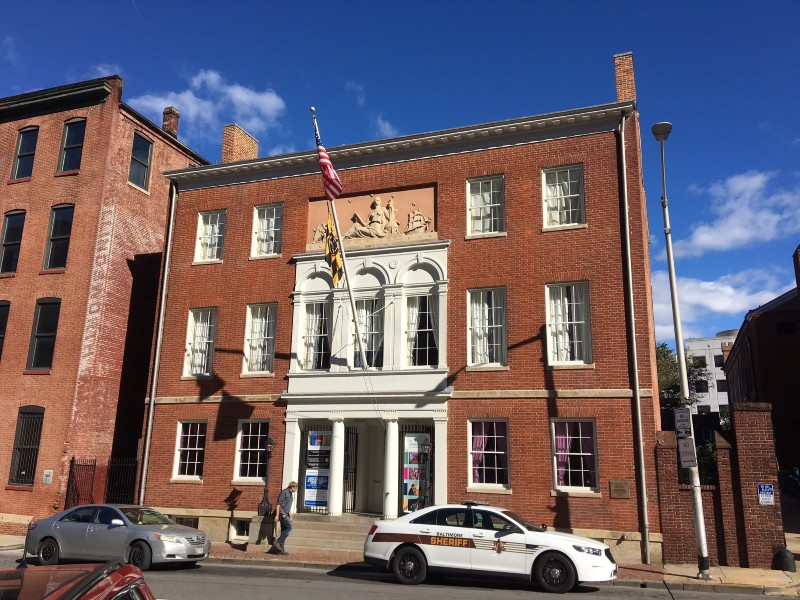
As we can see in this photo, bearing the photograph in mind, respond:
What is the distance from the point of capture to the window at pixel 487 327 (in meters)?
18.2

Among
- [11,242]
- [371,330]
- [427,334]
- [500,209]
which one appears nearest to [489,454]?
[427,334]

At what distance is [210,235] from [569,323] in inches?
499

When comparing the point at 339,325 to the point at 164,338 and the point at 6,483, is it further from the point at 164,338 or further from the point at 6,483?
the point at 6,483

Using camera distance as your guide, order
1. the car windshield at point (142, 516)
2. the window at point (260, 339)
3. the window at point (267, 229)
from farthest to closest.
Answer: the window at point (267, 229) < the window at point (260, 339) < the car windshield at point (142, 516)

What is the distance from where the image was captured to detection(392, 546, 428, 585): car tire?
1273 centimetres

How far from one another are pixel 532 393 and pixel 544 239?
14.2 feet

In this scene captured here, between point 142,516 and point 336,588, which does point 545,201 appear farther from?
point 142,516

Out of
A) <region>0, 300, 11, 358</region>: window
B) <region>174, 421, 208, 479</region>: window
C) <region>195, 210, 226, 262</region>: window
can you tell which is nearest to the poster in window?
<region>174, 421, 208, 479</region>: window

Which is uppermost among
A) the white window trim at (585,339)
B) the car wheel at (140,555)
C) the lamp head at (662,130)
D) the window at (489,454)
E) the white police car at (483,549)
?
the lamp head at (662,130)

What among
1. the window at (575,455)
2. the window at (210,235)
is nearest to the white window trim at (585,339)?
the window at (575,455)

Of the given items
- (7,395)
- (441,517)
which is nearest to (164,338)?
(7,395)

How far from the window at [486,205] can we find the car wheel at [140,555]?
11.8 metres

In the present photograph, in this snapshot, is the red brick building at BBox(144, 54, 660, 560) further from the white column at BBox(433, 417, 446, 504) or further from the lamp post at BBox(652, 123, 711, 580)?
the lamp post at BBox(652, 123, 711, 580)

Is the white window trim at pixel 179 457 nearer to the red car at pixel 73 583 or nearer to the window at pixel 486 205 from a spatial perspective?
the window at pixel 486 205
